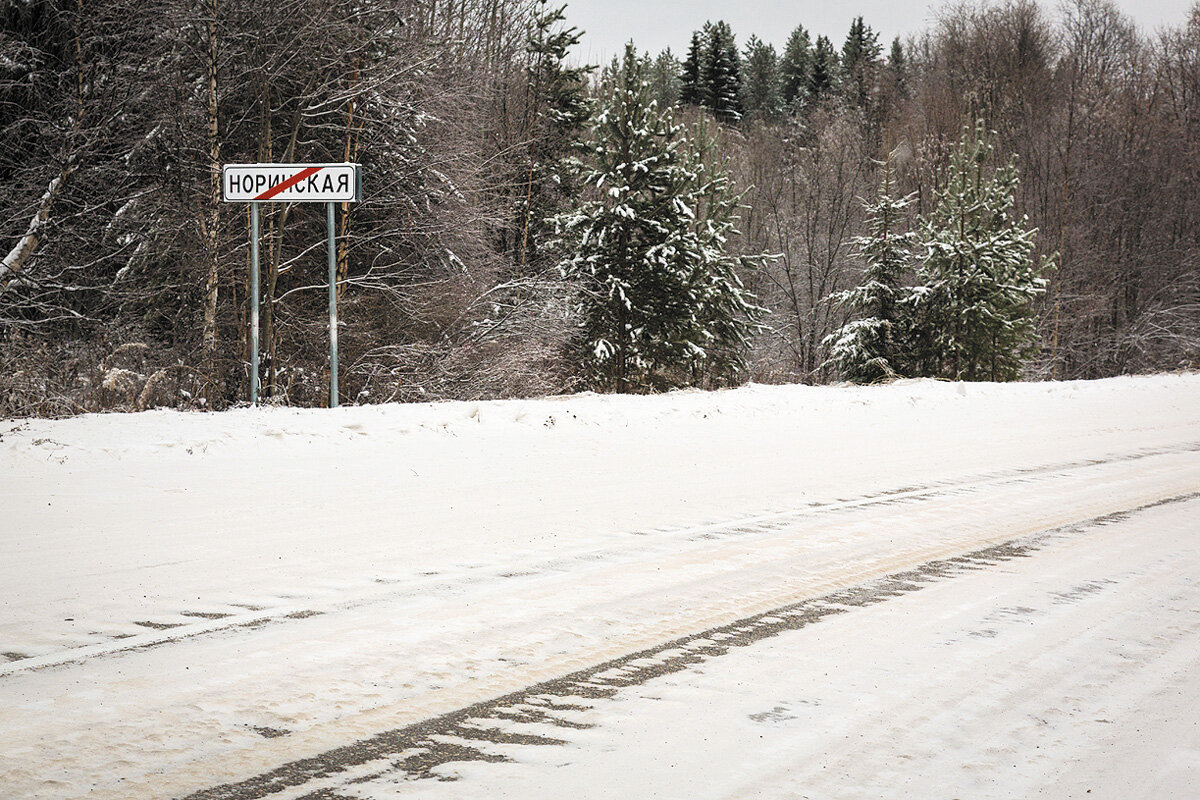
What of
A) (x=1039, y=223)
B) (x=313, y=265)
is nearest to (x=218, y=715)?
(x=313, y=265)

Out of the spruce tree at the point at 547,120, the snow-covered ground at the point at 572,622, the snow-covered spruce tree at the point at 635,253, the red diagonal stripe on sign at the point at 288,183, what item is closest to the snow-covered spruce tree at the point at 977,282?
the snow-covered spruce tree at the point at 635,253

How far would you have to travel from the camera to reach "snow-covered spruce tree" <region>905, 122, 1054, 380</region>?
86.1 ft

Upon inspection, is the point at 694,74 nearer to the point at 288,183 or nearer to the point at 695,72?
the point at 695,72

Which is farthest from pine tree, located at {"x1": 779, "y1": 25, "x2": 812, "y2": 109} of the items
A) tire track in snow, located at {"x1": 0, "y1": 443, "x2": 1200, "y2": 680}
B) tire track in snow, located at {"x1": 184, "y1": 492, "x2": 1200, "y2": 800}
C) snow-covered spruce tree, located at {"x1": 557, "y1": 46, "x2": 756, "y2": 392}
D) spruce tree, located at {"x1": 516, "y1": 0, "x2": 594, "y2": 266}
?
tire track in snow, located at {"x1": 184, "y1": 492, "x2": 1200, "y2": 800}

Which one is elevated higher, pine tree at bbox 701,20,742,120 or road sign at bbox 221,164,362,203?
pine tree at bbox 701,20,742,120

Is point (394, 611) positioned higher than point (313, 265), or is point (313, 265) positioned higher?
point (313, 265)

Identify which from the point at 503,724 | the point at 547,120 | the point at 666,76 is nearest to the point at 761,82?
the point at 666,76

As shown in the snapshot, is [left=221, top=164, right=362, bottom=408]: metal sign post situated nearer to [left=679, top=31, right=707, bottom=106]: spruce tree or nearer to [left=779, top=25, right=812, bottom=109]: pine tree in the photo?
[left=679, top=31, right=707, bottom=106]: spruce tree

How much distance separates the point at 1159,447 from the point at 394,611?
34.6 feet

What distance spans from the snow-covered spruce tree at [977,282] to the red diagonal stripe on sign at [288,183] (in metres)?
19.0

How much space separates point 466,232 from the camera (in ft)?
67.8

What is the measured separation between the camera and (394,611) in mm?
4945

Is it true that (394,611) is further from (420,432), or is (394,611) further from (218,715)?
(420,432)

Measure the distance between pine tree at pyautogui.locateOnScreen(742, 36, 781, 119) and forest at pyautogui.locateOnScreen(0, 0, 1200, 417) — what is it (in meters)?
38.1
